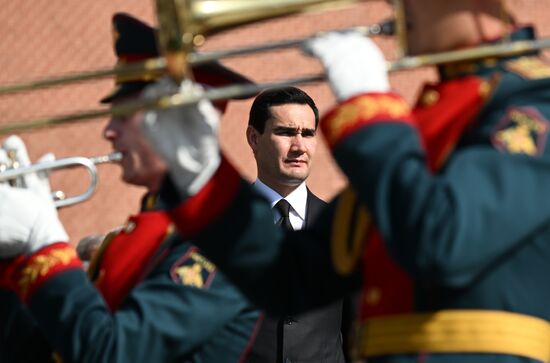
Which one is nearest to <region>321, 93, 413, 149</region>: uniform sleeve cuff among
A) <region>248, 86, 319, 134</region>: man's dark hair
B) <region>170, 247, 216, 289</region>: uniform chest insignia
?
<region>170, 247, 216, 289</region>: uniform chest insignia

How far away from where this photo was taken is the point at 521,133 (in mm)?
2318

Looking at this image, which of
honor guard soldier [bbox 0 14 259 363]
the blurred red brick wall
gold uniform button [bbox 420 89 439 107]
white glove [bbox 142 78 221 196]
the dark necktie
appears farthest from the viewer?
the blurred red brick wall

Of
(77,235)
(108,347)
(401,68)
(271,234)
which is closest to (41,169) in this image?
(108,347)

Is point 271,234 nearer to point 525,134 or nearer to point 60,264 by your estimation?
point 525,134

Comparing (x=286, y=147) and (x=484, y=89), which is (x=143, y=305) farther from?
(x=286, y=147)

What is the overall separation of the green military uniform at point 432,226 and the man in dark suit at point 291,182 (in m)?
1.80

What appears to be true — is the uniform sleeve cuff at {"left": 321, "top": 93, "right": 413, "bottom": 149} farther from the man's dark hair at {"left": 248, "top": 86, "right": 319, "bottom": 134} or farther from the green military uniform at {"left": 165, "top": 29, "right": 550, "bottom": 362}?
the man's dark hair at {"left": 248, "top": 86, "right": 319, "bottom": 134}

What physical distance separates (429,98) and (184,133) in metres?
0.48

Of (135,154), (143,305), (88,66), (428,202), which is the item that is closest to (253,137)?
(143,305)

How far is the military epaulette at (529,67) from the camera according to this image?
241 centimetres

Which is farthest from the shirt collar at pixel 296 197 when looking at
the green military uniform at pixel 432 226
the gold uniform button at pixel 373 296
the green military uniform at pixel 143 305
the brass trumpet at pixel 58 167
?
the gold uniform button at pixel 373 296

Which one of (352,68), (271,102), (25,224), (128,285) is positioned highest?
(352,68)

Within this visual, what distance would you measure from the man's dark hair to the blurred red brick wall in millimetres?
5373

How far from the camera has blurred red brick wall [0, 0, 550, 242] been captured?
1054 cm
